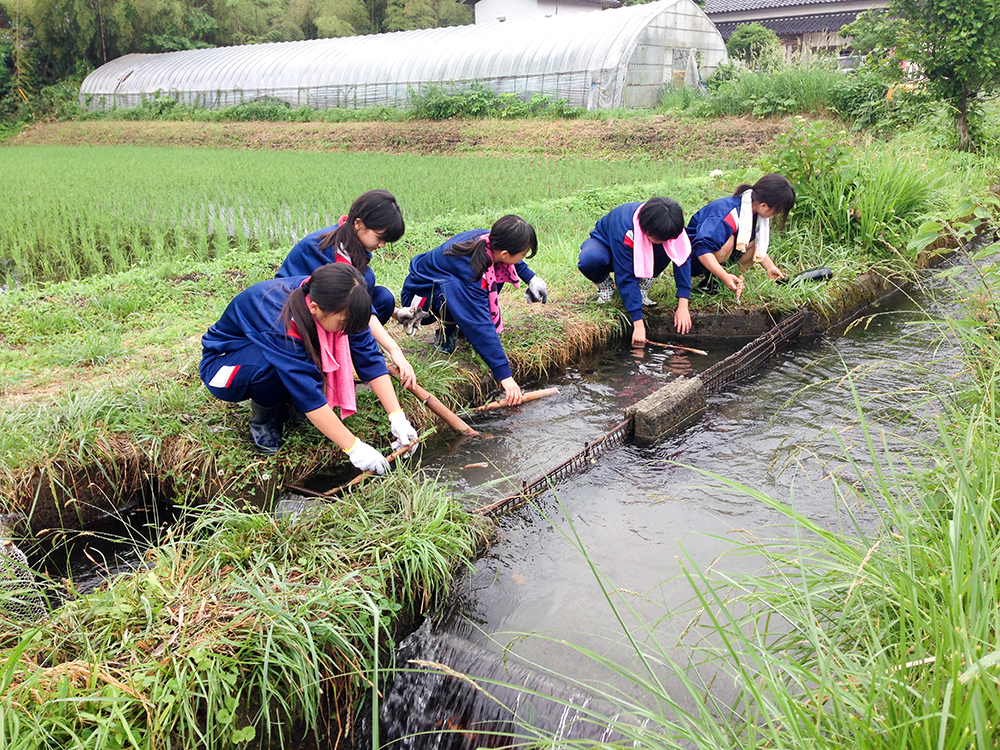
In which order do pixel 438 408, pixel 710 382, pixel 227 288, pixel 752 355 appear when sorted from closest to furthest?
pixel 438 408, pixel 710 382, pixel 752 355, pixel 227 288

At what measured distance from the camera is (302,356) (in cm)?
291

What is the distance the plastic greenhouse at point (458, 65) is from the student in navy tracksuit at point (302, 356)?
15430 mm

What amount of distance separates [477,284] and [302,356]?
4.07 ft

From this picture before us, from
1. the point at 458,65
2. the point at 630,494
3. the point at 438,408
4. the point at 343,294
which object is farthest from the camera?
the point at 458,65

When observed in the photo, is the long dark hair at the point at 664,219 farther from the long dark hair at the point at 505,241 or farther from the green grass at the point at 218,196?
the green grass at the point at 218,196

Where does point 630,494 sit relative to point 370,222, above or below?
below

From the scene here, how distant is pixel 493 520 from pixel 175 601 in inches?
46.5

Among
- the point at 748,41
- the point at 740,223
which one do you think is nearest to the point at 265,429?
the point at 740,223

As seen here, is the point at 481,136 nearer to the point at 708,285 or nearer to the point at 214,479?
the point at 708,285

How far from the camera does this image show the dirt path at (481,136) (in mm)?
13133

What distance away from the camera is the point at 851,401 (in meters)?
3.85

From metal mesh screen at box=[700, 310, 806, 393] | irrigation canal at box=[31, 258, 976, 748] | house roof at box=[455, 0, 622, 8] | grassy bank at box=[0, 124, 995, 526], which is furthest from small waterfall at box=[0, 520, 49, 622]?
house roof at box=[455, 0, 622, 8]

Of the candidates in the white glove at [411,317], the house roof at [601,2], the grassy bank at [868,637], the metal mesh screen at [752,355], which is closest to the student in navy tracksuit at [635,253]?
the metal mesh screen at [752,355]

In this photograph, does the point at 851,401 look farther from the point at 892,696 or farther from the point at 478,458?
the point at 892,696
